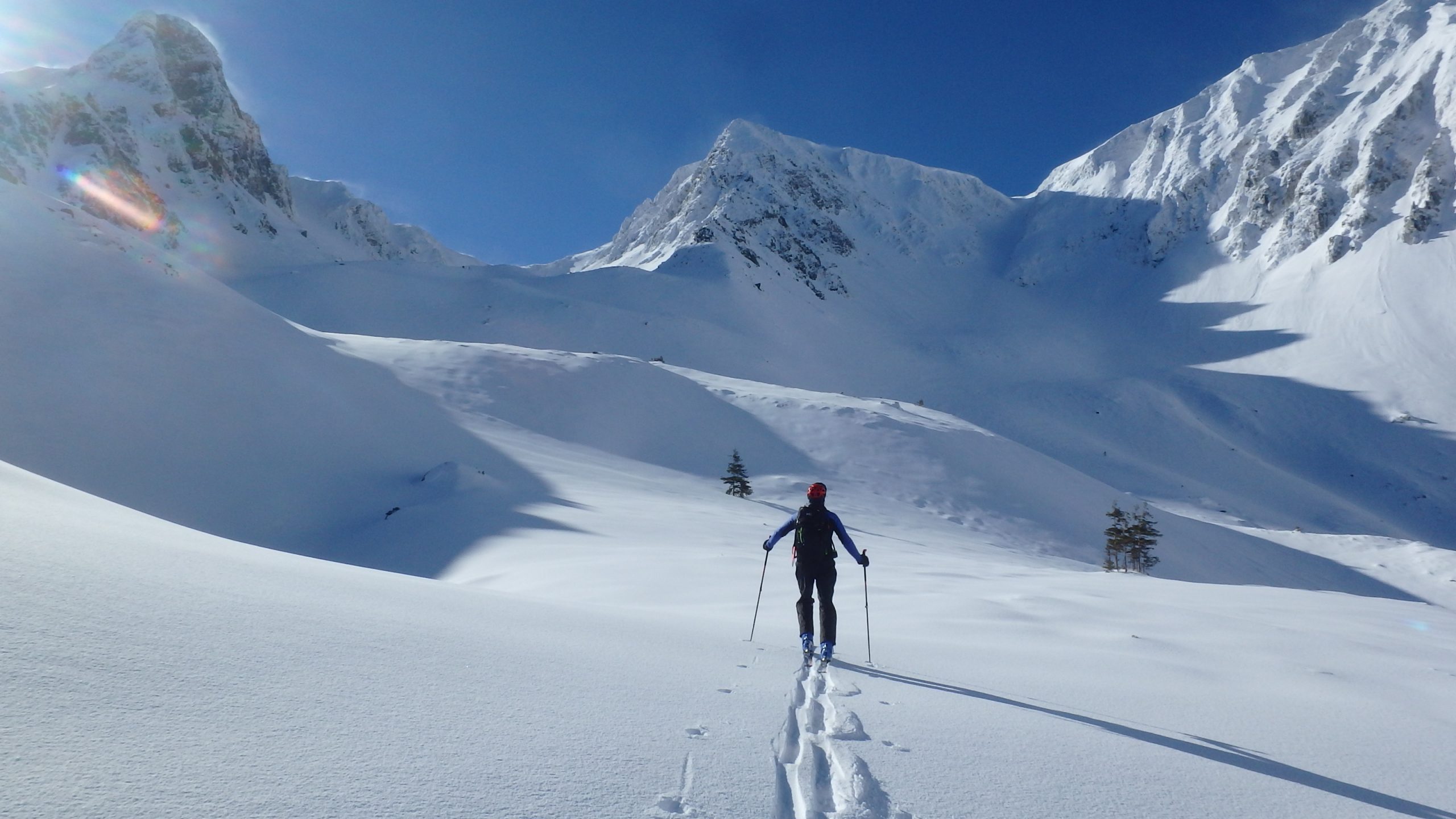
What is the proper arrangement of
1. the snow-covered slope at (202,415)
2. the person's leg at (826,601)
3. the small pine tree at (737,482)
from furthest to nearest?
the small pine tree at (737,482) < the snow-covered slope at (202,415) < the person's leg at (826,601)

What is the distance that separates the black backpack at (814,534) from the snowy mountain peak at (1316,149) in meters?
108

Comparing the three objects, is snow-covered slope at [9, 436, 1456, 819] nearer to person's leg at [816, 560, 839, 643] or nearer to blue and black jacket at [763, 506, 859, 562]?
person's leg at [816, 560, 839, 643]

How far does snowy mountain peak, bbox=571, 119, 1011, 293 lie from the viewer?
344 ft

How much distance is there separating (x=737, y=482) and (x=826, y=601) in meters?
21.7

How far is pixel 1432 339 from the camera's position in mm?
67500

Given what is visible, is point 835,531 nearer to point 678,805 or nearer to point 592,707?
point 592,707

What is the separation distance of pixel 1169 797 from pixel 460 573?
1280cm

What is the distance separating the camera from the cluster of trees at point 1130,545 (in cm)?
2698

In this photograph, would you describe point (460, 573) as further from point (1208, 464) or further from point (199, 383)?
point (1208, 464)

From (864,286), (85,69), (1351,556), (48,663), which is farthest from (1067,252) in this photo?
(85,69)

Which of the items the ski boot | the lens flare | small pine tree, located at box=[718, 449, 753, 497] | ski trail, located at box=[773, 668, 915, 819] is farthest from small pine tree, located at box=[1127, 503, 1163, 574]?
the lens flare

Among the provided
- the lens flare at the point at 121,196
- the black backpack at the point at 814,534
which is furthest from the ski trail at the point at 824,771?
the lens flare at the point at 121,196

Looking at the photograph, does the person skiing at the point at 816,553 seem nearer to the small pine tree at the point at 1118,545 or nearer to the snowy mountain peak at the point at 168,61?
the small pine tree at the point at 1118,545

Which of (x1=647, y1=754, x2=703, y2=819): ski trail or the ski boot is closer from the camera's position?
(x1=647, y1=754, x2=703, y2=819): ski trail
